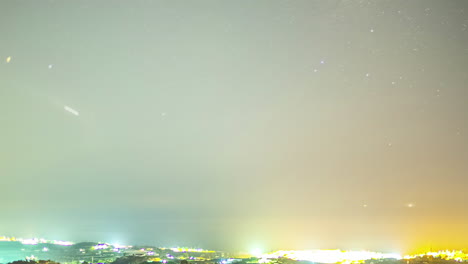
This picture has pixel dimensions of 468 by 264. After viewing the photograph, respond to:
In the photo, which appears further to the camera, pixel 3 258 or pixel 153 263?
pixel 3 258

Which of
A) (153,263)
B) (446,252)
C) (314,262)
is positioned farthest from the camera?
(446,252)

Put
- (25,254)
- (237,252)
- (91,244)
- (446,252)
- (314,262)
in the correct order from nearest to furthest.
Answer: (314,262), (25,254), (446,252), (237,252), (91,244)

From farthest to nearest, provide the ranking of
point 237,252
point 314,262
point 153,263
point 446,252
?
point 237,252
point 446,252
point 314,262
point 153,263

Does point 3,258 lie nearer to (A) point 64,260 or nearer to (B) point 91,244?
A: (A) point 64,260

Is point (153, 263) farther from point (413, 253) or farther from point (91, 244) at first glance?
point (413, 253)

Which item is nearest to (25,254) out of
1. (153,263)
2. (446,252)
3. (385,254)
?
(153,263)

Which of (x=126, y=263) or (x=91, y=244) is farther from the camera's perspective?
(x=91, y=244)

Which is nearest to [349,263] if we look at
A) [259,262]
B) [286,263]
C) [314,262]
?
[314,262]

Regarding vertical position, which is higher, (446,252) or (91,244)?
(91,244)

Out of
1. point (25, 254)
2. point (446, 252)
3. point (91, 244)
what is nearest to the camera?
point (25, 254)
